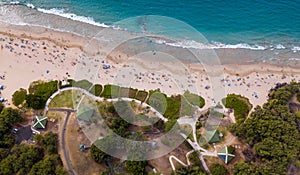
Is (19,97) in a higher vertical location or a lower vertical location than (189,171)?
higher

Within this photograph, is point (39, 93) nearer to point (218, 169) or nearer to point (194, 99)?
point (194, 99)

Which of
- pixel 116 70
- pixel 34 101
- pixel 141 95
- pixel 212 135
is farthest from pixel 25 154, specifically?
pixel 212 135

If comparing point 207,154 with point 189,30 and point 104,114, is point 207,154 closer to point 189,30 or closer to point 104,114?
point 104,114

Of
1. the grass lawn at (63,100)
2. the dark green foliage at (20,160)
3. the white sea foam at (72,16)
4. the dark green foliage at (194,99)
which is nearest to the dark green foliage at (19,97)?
the grass lawn at (63,100)

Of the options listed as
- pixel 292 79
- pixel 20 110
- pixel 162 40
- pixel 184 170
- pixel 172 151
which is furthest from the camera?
pixel 162 40

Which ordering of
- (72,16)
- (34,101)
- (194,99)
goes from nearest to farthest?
(34,101)
(194,99)
(72,16)

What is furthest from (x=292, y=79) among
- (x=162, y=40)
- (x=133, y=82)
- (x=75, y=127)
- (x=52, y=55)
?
(x=52, y=55)
